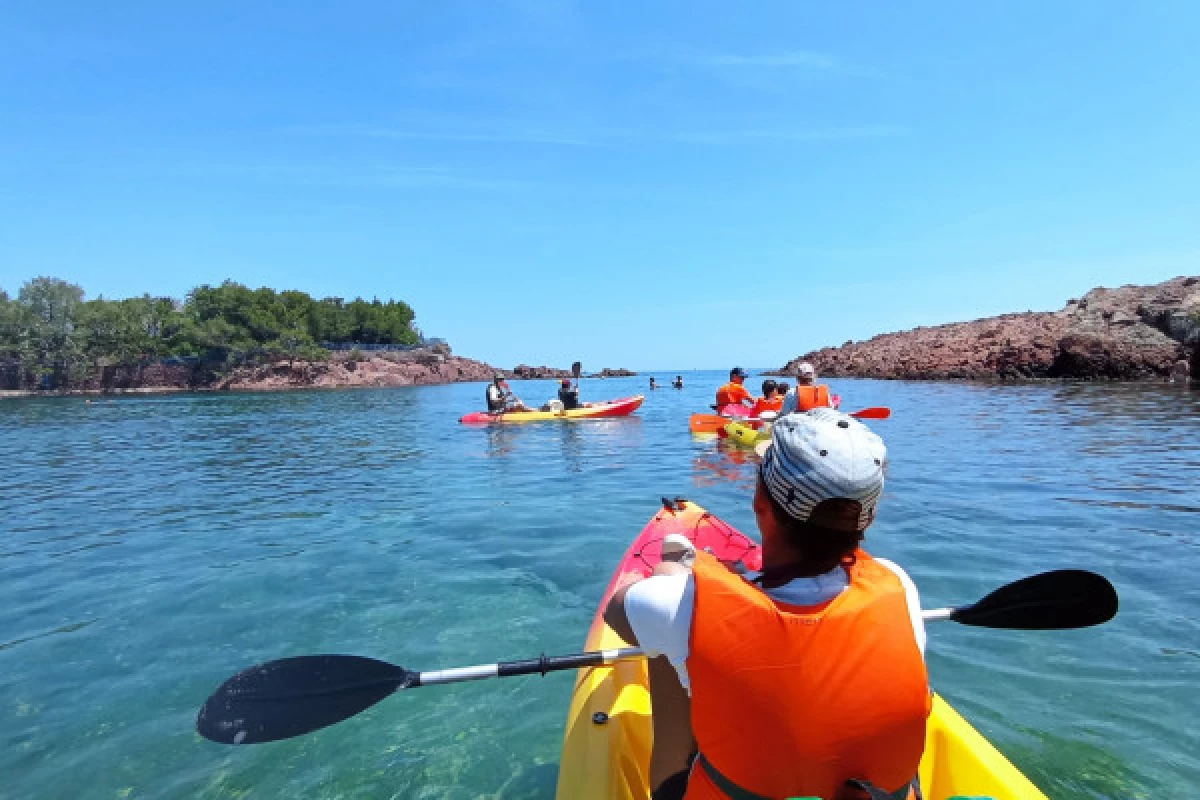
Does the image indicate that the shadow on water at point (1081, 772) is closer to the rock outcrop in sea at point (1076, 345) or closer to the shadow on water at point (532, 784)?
the shadow on water at point (532, 784)

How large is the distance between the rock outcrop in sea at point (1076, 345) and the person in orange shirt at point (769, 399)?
2431 cm

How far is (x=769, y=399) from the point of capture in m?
14.5

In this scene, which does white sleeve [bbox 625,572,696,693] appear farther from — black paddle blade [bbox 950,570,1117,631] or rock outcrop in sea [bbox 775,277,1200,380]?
rock outcrop in sea [bbox 775,277,1200,380]

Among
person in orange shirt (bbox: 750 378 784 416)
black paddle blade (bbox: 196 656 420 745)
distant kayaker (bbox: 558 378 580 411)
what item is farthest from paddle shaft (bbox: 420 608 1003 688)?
distant kayaker (bbox: 558 378 580 411)

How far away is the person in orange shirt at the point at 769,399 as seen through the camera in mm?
14188

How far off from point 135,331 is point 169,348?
122 inches

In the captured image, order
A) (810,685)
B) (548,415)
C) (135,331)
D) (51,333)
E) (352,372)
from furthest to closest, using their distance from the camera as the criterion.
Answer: (352,372), (135,331), (51,333), (548,415), (810,685)

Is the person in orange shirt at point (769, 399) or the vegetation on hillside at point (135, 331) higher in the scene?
the vegetation on hillside at point (135, 331)

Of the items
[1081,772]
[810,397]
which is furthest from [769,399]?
[1081,772]

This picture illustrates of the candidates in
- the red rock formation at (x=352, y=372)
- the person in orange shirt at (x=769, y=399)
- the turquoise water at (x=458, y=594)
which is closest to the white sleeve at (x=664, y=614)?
the turquoise water at (x=458, y=594)

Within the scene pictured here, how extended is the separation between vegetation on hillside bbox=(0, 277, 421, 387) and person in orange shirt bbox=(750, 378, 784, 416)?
201 ft

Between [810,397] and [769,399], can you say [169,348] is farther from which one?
[810,397]

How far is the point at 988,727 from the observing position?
12.6ft

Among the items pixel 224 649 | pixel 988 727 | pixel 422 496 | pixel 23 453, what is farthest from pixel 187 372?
A: pixel 988 727
